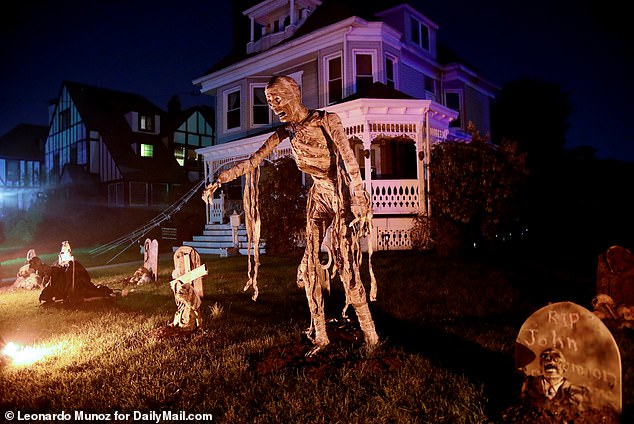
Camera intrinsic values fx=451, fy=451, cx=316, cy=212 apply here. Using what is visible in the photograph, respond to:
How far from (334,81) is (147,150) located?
Result: 23157 mm

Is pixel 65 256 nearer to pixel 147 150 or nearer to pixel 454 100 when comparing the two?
pixel 454 100

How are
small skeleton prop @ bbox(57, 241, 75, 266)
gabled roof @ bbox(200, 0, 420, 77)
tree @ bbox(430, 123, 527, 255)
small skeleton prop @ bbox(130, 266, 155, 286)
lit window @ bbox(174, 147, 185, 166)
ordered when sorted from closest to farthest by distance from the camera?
small skeleton prop @ bbox(57, 241, 75, 266), small skeleton prop @ bbox(130, 266, 155, 286), tree @ bbox(430, 123, 527, 255), gabled roof @ bbox(200, 0, 420, 77), lit window @ bbox(174, 147, 185, 166)

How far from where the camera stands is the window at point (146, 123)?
120 feet

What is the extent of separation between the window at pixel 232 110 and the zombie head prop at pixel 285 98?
1801 centimetres

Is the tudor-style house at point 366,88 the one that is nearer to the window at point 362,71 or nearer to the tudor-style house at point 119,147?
the window at point 362,71

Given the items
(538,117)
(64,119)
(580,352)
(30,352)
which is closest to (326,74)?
(30,352)

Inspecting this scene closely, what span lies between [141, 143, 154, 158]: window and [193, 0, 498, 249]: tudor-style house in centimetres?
1514

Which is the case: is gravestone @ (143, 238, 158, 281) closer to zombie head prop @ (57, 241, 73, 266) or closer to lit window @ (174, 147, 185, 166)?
zombie head prop @ (57, 241, 73, 266)

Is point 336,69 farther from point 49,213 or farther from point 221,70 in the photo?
point 49,213

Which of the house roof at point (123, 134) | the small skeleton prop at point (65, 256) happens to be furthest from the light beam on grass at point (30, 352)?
the house roof at point (123, 134)

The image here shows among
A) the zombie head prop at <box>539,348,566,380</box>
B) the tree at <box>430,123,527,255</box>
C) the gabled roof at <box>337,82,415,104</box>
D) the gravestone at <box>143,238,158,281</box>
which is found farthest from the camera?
the gabled roof at <box>337,82,415,104</box>

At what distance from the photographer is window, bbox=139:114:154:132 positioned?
36.7 metres

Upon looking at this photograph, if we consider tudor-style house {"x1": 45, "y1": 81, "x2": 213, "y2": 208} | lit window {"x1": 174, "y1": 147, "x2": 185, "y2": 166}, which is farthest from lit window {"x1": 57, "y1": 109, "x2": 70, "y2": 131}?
lit window {"x1": 174, "y1": 147, "x2": 185, "y2": 166}

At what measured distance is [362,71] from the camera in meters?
17.9
